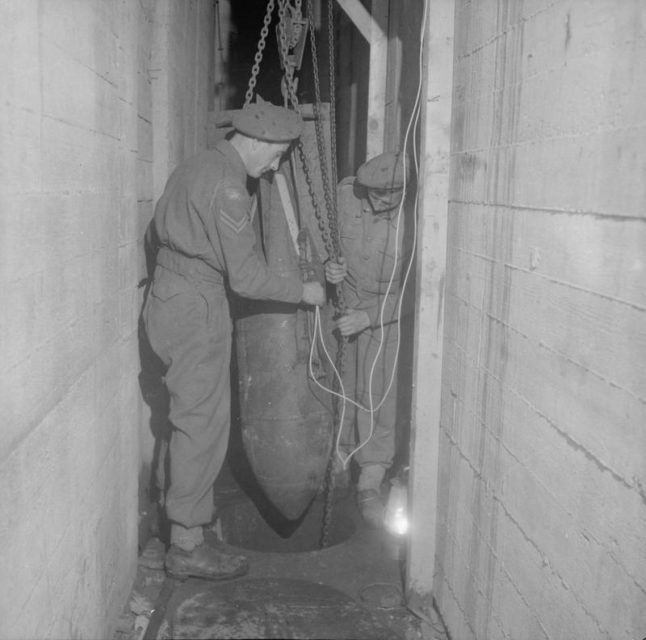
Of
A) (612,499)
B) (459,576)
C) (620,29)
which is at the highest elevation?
(620,29)

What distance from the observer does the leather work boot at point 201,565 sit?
380cm

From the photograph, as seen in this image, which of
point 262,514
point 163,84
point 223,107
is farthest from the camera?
point 223,107

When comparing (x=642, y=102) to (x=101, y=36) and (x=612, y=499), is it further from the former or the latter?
(x=101, y=36)

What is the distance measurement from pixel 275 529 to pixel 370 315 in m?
1.31

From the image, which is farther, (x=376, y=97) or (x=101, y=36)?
(x=376, y=97)

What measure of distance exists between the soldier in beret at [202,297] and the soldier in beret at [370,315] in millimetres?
677

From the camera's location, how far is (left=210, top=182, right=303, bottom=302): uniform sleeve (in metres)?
3.64

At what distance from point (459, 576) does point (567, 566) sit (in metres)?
1.16

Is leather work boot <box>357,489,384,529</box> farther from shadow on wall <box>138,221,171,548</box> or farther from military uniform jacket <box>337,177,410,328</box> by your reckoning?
shadow on wall <box>138,221,171,548</box>

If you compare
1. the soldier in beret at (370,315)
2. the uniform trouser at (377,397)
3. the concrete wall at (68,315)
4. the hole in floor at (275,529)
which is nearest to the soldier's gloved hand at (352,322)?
the soldier in beret at (370,315)

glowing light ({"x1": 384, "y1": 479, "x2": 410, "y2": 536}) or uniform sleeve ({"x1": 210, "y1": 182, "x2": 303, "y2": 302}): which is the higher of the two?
uniform sleeve ({"x1": 210, "y1": 182, "x2": 303, "y2": 302})

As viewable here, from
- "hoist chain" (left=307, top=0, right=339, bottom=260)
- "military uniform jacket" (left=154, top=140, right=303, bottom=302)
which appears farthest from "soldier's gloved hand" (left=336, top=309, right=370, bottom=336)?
"military uniform jacket" (left=154, top=140, right=303, bottom=302)

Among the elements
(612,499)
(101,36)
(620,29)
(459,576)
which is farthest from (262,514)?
(620,29)

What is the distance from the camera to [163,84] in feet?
13.5
